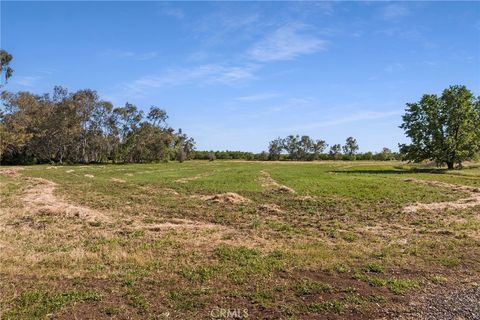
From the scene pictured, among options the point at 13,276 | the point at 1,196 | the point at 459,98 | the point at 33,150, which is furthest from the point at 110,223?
the point at 33,150

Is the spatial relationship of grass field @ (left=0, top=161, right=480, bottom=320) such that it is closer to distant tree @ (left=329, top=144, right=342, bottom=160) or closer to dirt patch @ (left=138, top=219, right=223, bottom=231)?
dirt patch @ (left=138, top=219, right=223, bottom=231)

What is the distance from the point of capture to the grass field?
834 centimetres

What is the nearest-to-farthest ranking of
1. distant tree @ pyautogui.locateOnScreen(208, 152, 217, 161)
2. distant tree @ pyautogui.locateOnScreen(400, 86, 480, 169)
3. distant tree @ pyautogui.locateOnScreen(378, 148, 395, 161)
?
distant tree @ pyautogui.locateOnScreen(400, 86, 480, 169) → distant tree @ pyautogui.locateOnScreen(208, 152, 217, 161) → distant tree @ pyautogui.locateOnScreen(378, 148, 395, 161)

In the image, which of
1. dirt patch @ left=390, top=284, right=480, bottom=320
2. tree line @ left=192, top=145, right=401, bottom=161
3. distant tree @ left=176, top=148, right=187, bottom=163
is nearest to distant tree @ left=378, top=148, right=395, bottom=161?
tree line @ left=192, top=145, right=401, bottom=161

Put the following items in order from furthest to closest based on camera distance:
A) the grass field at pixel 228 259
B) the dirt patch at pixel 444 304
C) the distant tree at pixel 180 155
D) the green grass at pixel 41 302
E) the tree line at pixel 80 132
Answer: the distant tree at pixel 180 155, the tree line at pixel 80 132, the grass field at pixel 228 259, the dirt patch at pixel 444 304, the green grass at pixel 41 302

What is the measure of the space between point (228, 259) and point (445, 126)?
196 feet

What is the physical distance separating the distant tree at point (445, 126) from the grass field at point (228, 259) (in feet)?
136

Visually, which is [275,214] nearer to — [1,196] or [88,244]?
[88,244]

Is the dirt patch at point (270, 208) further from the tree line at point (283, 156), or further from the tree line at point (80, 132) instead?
the tree line at point (283, 156)

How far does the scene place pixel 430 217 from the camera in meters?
19.7

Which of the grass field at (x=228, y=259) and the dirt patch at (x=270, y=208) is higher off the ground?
the dirt patch at (x=270, y=208)

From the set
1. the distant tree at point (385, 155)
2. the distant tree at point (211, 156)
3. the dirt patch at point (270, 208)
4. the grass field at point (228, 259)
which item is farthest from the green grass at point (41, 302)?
the distant tree at point (385, 155)

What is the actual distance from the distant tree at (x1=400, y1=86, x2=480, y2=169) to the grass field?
136 feet

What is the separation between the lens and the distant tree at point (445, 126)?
192 ft
